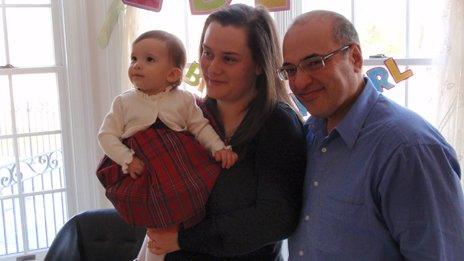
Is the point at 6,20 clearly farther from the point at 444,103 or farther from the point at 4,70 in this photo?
the point at 444,103

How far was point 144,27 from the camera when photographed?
2.90 m

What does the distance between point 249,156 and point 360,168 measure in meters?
0.34

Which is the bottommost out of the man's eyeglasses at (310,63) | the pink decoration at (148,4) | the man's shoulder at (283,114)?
the man's shoulder at (283,114)

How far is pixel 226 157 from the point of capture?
135 centimetres

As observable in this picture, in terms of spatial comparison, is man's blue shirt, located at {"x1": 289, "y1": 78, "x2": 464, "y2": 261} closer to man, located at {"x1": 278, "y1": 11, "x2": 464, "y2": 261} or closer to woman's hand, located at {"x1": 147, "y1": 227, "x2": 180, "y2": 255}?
man, located at {"x1": 278, "y1": 11, "x2": 464, "y2": 261}

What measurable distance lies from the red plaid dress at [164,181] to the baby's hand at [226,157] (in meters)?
0.03

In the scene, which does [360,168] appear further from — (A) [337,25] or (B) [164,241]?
(B) [164,241]

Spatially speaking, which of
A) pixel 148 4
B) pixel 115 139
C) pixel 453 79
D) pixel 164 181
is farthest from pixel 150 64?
pixel 453 79

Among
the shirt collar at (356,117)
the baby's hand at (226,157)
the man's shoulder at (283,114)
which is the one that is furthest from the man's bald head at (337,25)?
the baby's hand at (226,157)

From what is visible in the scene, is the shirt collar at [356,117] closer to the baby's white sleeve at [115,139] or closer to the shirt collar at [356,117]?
the shirt collar at [356,117]

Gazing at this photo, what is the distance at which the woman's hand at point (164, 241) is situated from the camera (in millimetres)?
1355

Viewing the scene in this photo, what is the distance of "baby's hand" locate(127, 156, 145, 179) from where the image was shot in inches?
54.7

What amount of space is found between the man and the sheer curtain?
1505 mm

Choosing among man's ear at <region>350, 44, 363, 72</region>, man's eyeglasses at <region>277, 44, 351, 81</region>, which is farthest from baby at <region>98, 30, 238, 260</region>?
man's ear at <region>350, 44, 363, 72</region>
